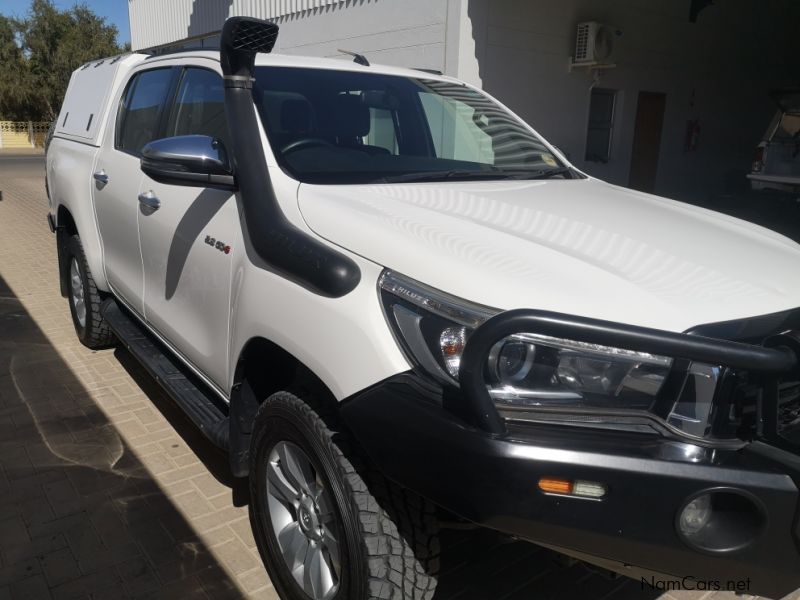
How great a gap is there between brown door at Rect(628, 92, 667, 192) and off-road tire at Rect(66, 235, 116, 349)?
397 inches

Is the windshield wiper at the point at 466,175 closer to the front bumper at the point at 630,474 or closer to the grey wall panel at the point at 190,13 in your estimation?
→ the front bumper at the point at 630,474

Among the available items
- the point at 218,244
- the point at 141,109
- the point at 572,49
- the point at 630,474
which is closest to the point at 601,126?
the point at 572,49

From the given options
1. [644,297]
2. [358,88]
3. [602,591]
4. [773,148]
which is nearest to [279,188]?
[358,88]

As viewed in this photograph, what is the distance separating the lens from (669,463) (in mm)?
1527

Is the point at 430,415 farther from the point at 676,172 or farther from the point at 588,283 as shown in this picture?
the point at 676,172

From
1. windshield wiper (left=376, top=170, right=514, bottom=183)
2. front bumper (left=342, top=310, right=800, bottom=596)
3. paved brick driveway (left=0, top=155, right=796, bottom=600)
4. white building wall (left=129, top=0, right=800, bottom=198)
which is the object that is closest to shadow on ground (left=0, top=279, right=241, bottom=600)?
paved brick driveway (left=0, top=155, right=796, bottom=600)

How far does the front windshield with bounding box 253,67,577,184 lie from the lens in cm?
267

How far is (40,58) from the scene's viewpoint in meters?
40.3

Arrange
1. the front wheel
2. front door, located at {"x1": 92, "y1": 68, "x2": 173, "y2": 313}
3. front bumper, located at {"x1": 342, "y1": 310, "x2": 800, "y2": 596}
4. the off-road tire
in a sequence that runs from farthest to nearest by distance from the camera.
Result: the off-road tire, front door, located at {"x1": 92, "y1": 68, "x2": 173, "y2": 313}, the front wheel, front bumper, located at {"x1": 342, "y1": 310, "x2": 800, "y2": 596}

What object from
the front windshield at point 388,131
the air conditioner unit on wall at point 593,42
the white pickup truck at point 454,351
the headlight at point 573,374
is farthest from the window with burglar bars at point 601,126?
the headlight at point 573,374

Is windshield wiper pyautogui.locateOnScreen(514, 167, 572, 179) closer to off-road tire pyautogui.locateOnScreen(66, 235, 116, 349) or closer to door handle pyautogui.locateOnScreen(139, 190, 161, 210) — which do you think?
door handle pyautogui.locateOnScreen(139, 190, 161, 210)

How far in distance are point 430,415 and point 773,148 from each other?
9.93 metres

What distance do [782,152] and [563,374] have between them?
959 centimetres

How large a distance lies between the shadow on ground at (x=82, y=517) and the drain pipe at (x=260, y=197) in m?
1.31
